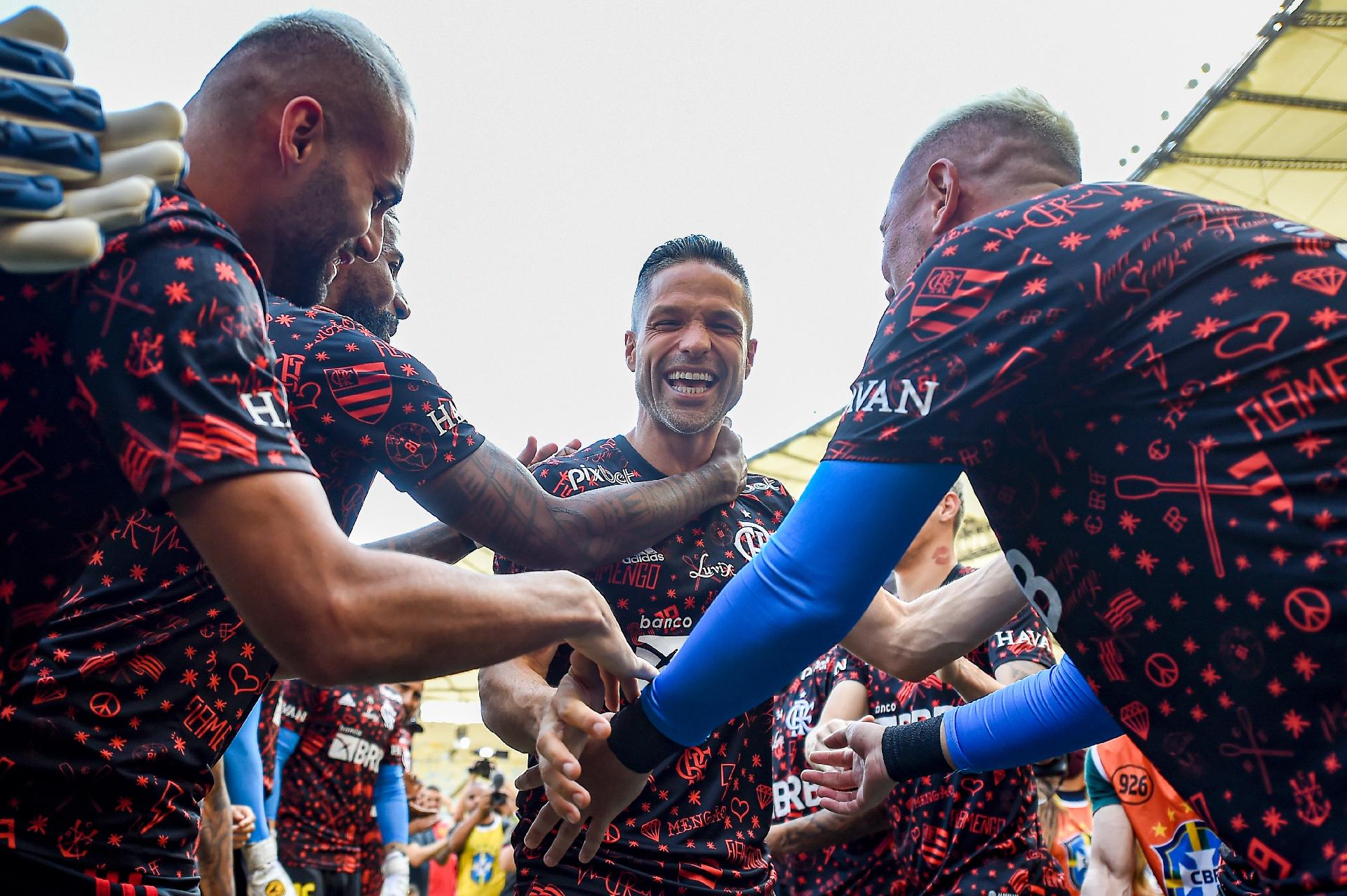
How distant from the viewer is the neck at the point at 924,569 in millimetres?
5418

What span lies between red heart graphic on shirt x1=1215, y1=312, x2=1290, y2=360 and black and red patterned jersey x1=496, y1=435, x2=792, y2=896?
182cm

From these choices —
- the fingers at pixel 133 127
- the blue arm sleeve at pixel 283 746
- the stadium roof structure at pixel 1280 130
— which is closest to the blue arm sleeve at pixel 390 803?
the blue arm sleeve at pixel 283 746

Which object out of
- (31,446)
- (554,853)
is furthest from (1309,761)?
(31,446)

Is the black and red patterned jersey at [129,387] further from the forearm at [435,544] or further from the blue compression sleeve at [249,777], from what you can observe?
the blue compression sleeve at [249,777]

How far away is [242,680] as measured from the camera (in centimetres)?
204

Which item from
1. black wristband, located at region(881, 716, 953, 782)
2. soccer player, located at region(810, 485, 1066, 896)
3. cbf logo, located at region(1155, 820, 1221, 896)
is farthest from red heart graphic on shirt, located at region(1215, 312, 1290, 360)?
cbf logo, located at region(1155, 820, 1221, 896)

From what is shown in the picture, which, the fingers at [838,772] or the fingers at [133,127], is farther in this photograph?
the fingers at [838,772]

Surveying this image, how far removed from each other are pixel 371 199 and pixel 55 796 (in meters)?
1.29

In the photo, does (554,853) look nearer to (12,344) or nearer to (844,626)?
(844,626)

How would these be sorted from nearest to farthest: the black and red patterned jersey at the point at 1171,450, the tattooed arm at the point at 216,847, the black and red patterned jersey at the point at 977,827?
the black and red patterned jersey at the point at 1171,450, the tattooed arm at the point at 216,847, the black and red patterned jersey at the point at 977,827

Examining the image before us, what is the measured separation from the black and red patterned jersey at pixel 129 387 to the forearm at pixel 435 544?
5.59 feet

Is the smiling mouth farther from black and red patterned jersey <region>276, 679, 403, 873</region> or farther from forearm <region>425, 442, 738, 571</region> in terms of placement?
black and red patterned jersey <region>276, 679, 403, 873</region>

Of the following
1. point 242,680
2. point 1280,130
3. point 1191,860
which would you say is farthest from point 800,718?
point 1280,130

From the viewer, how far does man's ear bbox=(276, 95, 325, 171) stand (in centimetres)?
209
